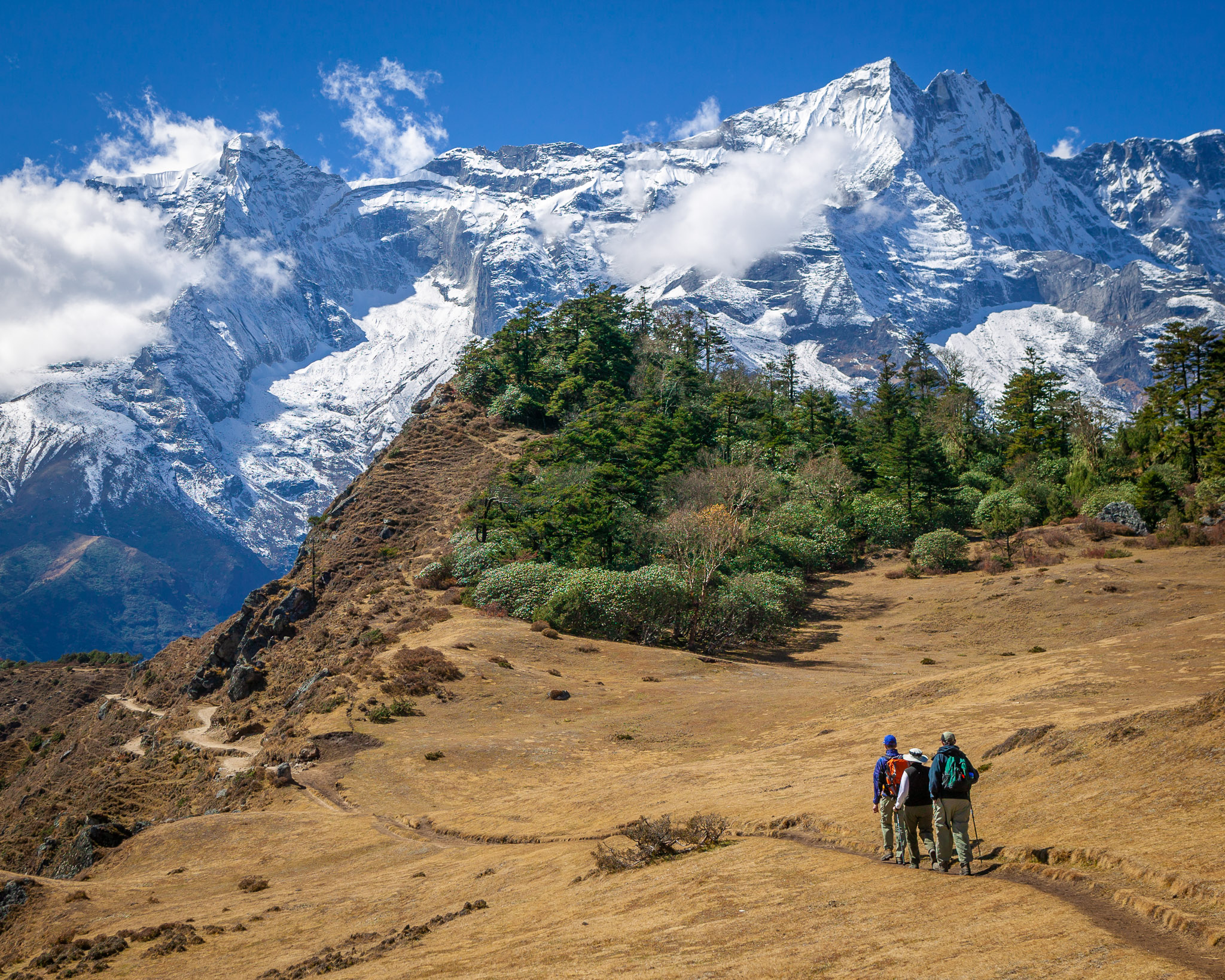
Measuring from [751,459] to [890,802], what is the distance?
2389 inches

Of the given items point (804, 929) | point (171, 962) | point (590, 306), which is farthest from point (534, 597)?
point (590, 306)

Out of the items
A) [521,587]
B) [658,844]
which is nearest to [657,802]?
[658,844]

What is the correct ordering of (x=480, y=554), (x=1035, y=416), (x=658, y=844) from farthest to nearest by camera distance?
(x=1035, y=416), (x=480, y=554), (x=658, y=844)

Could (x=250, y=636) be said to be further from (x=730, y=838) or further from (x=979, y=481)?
(x=979, y=481)

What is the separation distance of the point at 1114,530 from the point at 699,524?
3128cm

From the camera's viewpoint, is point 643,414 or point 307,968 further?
point 643,414

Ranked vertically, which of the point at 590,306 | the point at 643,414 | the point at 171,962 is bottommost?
the point at 171,962

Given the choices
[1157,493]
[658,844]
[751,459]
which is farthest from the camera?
[751,459]

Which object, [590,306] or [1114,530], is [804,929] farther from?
[590,306]

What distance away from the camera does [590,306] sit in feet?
314

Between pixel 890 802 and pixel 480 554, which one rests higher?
pixel 480 554

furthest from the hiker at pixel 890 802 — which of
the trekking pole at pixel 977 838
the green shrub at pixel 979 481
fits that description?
the green shrub at pixel 979 481

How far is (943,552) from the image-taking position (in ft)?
203

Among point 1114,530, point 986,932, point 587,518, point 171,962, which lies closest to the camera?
point 986,932
